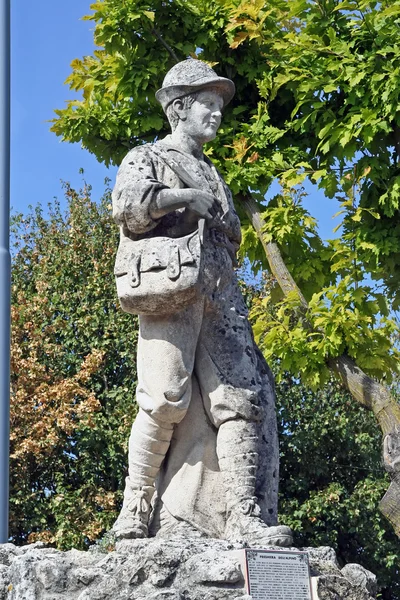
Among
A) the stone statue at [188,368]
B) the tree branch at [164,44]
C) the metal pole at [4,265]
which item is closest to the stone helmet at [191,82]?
the stone statue at [188,368]

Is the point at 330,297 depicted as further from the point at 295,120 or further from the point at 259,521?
the point at 259,521

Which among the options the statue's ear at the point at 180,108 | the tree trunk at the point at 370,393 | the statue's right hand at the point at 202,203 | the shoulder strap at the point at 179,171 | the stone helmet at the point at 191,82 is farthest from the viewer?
the tree trunk at the point at 370,393

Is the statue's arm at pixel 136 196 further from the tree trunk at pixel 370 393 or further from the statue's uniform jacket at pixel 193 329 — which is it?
A: the tree trunk at pixel 370 393

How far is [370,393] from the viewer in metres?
11.9

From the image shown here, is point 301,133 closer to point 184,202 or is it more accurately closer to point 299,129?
point 299,129

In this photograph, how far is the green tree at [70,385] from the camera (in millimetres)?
18703

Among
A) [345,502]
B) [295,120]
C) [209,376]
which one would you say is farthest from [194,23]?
[345,502]

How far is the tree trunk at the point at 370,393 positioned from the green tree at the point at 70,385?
7.01m

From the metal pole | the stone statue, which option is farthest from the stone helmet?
the metal pole

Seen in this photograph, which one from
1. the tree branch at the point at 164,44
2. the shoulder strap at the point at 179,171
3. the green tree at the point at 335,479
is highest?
the tree branch at the point at 164,44

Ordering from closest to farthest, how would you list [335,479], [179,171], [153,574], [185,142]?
[153,574], [179,171], [185,142], [335,479]

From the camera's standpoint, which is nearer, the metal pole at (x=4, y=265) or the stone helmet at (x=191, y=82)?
the stone helmet at (x=191, y=82)

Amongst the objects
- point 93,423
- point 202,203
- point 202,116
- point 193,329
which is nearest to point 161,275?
point 193,329

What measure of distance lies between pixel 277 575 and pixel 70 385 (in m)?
13.2
